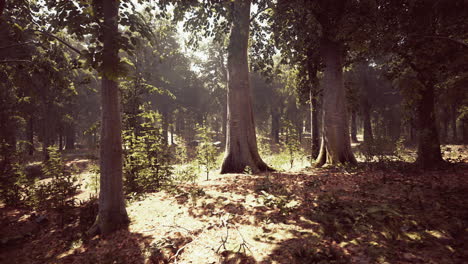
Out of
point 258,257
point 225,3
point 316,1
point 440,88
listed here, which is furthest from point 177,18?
point 440,88

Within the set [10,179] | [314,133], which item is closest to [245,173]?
[314,133]

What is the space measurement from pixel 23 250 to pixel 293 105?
1197 inches

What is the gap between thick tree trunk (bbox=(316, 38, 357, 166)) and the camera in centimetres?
974

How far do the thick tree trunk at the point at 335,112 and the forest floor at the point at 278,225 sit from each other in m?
2.19

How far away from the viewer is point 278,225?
4426 millimetres

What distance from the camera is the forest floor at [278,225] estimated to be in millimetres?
3439

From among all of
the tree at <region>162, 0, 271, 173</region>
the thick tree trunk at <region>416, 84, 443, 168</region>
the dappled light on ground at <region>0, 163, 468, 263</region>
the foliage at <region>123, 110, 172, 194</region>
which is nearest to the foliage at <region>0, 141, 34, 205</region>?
the dappled light on ground at <region>0, 163, 468, 263</region>

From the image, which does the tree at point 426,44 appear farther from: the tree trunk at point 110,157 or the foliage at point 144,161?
the foliage at point 144,161

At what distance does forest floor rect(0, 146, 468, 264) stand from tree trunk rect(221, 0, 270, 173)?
204 centimetres

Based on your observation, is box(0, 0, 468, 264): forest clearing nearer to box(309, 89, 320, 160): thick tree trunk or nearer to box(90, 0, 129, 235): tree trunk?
box(90, 0, 129, 235): tree trunk

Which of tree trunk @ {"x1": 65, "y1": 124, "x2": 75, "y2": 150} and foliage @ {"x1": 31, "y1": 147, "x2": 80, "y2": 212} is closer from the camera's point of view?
foliage @ {"x1": 31, "y1": 147, "x2": 80, "y2": 212}

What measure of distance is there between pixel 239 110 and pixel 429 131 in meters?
7.02

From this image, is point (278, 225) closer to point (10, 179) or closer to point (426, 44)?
point (426, 44)

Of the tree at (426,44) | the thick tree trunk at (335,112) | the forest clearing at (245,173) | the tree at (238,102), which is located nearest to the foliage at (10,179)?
the forest clearing at (245,173)
